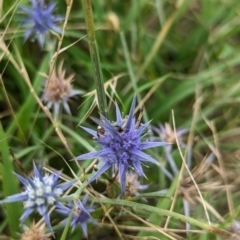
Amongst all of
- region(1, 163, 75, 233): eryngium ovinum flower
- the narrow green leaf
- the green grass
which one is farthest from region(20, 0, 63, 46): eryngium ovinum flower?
region(1, 163, 75, 233): eryngium ovinum flower

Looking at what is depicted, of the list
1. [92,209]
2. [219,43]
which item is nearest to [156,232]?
Result: [92,209]

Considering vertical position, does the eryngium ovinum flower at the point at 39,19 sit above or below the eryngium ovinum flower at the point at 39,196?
above

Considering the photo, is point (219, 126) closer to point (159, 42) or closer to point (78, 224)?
point (159, 42)

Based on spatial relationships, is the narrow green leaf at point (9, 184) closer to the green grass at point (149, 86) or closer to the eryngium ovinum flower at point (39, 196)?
the green grass at point (149, 86)

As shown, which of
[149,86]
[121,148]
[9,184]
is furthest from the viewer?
[149,86]

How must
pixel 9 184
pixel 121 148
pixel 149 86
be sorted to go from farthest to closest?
pixel 149 86, pixel 9 184, pixel 121 148

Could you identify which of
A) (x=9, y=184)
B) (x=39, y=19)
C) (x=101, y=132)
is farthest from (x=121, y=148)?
(x=39, y=19)

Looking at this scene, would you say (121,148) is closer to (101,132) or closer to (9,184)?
(101,132)

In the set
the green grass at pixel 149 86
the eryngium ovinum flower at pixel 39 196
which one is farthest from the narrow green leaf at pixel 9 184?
the eryngium ovinum flower at pixel 39 196
